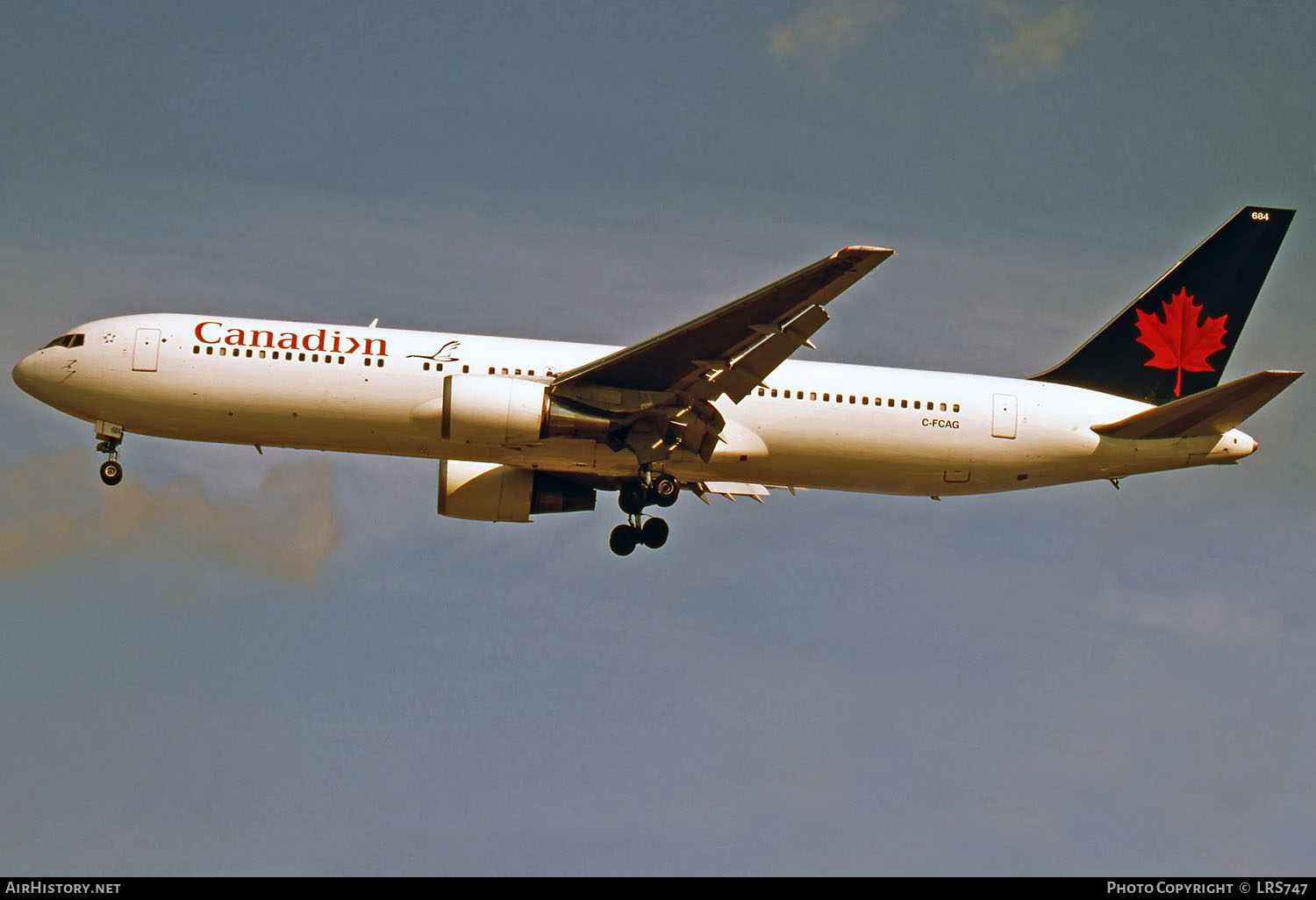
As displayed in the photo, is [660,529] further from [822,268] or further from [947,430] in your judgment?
[822,268]

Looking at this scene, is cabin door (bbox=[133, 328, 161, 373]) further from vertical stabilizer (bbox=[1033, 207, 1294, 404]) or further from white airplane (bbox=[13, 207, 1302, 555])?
vertical stabilizer (bbox=[1033, 207, 1294, 404])

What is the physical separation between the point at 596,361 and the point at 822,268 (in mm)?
6031

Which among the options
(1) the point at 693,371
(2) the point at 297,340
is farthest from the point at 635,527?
(2) the point at 297,340

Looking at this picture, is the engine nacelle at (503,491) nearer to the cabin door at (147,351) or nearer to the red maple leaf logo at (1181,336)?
the cabin door at (147,351)

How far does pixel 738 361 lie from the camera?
34.7 metres

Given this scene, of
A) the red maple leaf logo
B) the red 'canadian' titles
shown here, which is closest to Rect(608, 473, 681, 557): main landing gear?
the red 'canadian' titles

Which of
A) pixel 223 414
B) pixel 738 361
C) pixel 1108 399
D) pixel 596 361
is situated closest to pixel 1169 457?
pixel 1108 399

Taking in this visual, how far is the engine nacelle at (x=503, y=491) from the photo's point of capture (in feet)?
131

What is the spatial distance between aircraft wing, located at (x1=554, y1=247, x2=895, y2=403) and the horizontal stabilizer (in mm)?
8669

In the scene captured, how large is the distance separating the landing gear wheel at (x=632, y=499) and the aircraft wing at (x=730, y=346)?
10.5 ft

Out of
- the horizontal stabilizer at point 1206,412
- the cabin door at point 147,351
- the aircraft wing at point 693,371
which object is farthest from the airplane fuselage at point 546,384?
the aircraft wing at point 693,371

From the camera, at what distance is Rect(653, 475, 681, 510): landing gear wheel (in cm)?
3703

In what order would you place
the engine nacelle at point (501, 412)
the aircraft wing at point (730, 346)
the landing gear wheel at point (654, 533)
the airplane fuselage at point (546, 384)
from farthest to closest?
the landing gear wheel at point (654, 533) → the airplane fuselage at point (546, 384) → the engine nacelle at point (501, 412) → the aircraft wing at point (730, 346)
